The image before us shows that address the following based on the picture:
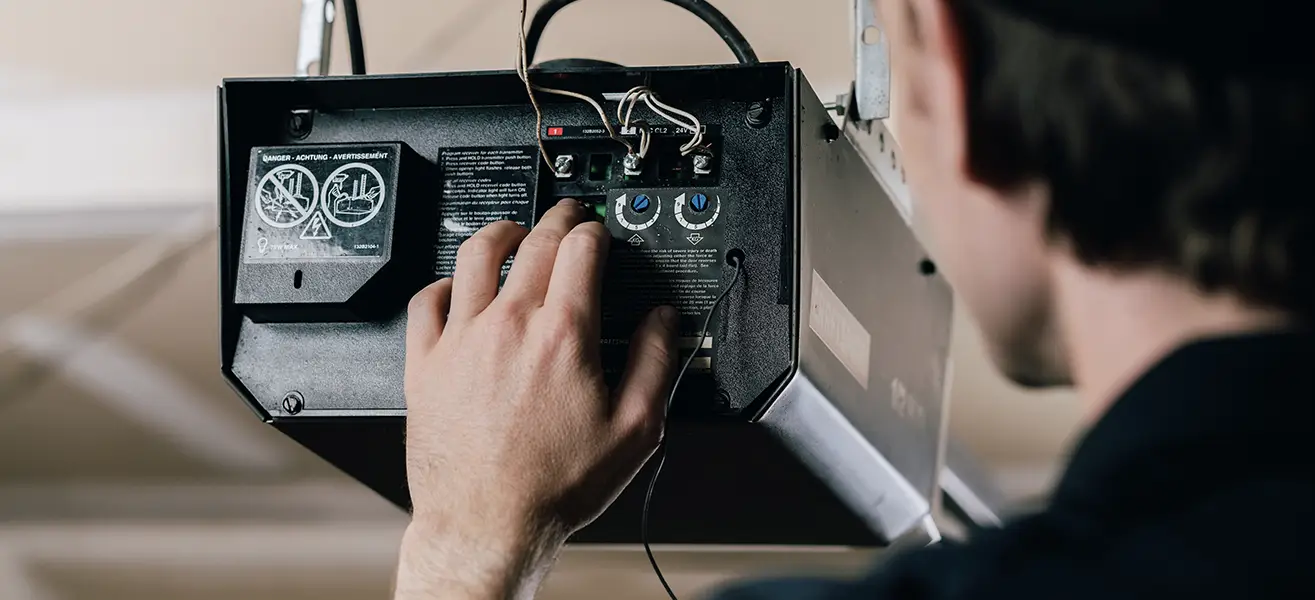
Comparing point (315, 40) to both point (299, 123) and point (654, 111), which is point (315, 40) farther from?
point (654, 111)

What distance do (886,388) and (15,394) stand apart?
1.10m

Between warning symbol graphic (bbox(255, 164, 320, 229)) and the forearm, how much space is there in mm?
197

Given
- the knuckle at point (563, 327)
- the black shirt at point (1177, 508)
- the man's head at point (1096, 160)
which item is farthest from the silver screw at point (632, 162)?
the black shirt at point (1177, 508)

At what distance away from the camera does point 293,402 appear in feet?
2.42

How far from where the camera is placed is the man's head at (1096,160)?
0.41m

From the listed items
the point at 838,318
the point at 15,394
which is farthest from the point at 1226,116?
the point at 15,394

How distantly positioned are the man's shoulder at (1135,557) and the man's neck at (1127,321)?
67 millimetres

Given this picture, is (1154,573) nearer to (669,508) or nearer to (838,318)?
(838,318)

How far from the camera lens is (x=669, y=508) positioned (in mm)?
878

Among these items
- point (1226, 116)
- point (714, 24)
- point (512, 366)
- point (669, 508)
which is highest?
point (714, 24)

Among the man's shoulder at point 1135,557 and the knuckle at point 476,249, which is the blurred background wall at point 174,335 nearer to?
the knuckle at point 476,249

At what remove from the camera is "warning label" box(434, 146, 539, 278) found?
0.73m

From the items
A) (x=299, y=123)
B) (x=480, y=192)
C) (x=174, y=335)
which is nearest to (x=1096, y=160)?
(x=480, y=192)

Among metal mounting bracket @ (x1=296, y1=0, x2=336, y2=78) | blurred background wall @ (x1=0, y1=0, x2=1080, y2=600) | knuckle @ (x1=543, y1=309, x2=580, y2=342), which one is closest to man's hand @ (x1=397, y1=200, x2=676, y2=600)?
knuckle @ (x1=543, y1=309, x2=580, y2=342)
